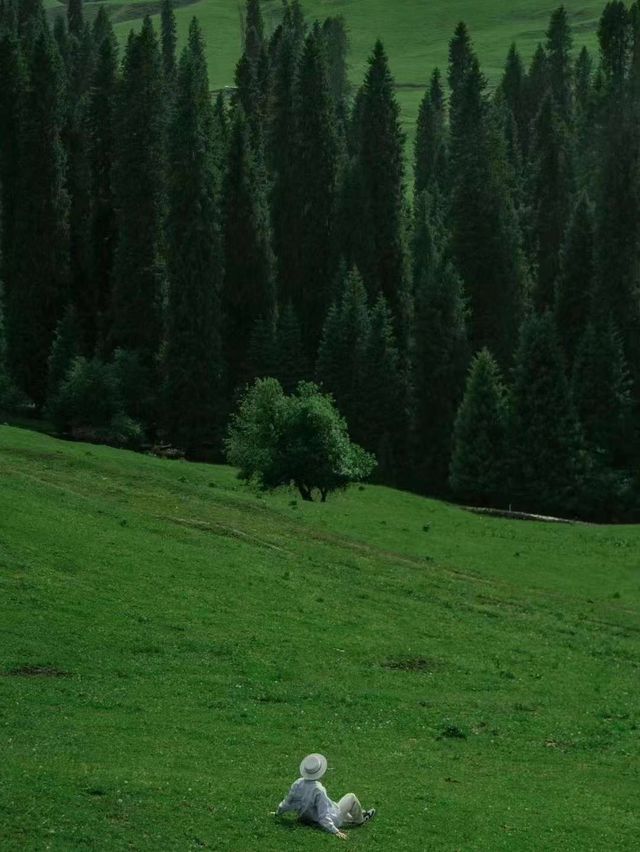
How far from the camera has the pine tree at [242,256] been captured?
107938 mm

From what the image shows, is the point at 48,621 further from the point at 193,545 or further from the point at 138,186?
the point at 138,186

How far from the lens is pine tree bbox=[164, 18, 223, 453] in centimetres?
10144

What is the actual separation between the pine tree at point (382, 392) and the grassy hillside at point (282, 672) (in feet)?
119

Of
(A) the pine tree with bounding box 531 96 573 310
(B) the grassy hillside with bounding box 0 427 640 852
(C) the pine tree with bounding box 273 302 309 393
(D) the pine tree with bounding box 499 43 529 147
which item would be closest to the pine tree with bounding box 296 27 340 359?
(C) the pine tree with bounding box 273 302 309 393

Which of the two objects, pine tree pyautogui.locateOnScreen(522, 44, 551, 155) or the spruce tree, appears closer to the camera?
the spruce tree

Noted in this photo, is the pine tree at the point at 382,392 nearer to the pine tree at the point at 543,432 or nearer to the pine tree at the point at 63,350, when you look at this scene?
the pine tree at the point at 543,432

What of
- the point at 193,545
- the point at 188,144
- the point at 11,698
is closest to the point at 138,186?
the point at 188,144

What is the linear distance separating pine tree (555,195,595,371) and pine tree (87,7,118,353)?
31715 mm

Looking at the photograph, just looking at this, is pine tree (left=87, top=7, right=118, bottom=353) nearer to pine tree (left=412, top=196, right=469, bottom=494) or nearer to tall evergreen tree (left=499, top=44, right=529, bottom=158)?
pine tree (left=412, top=196, right=469, bottom=494)

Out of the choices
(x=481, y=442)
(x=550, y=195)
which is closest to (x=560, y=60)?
(x=550, y=195)

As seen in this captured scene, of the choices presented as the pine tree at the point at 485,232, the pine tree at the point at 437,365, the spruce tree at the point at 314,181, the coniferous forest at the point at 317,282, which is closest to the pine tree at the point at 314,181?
the spruce tree at the point at 314,181

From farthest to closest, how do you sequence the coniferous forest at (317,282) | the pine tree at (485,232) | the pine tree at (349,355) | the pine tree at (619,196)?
the pine tree at (485,232) < the pine tree at (619,196) < the pine tree at (349,355) < the coniferous forest at (317,282)

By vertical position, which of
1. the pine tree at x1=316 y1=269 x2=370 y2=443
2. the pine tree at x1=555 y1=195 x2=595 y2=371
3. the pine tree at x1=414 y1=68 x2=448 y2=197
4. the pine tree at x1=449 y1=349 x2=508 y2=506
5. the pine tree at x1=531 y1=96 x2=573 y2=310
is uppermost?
the pine tree at x1=414 y1=68 x2=448 y2=197

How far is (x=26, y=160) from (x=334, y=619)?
2914 inches
